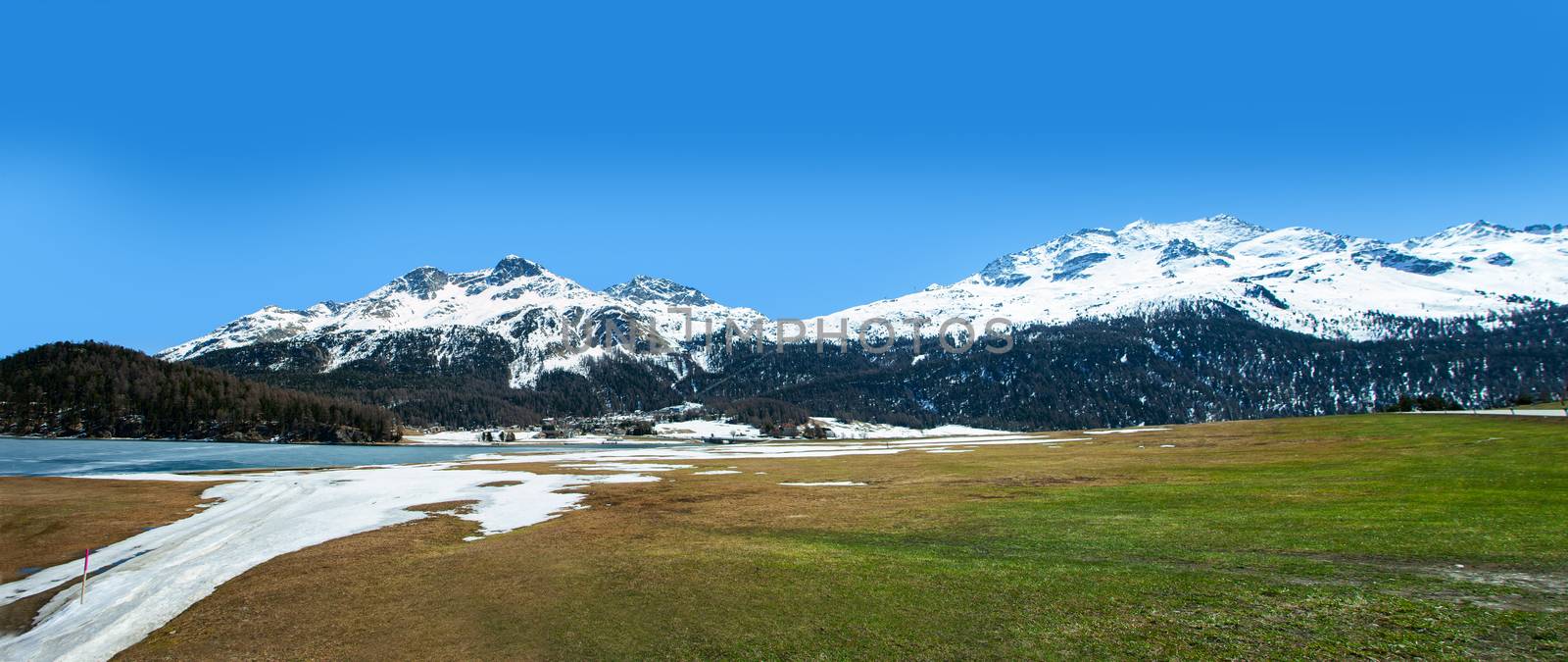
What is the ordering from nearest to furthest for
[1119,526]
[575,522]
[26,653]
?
[26,653], [1119,526], [575,522]

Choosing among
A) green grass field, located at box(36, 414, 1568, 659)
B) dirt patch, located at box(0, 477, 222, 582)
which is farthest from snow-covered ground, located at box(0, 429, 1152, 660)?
green grass field, located at box(36, 414, 1568, 659)

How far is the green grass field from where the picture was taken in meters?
14.4

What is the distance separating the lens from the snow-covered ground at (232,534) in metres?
19.0

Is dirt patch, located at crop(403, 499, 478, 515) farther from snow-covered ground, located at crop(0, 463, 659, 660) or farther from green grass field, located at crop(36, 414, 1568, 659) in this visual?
green grass field, located at crop(36, 414, 1568, 659)

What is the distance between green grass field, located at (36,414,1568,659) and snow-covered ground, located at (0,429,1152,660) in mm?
1695

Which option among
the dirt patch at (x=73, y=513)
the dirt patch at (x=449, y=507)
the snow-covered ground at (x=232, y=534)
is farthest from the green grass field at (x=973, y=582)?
the dirt patch at (x=73, y=513)

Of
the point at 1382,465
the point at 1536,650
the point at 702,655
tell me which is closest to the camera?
the point at 1536,650

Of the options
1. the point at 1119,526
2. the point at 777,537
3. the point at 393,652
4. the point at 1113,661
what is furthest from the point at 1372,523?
the point at 393,652

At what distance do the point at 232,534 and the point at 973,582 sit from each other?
114 feet

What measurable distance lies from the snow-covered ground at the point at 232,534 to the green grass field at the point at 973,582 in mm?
1695

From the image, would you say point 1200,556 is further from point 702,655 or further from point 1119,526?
point 702,655

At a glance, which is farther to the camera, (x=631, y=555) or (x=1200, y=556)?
(x=631, y=555)

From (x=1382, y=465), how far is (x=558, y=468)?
6812 centimetres

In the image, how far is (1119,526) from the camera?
26938 mm
